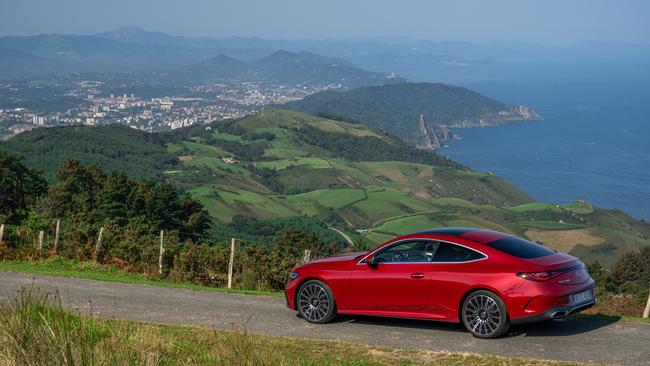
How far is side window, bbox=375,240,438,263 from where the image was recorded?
1124 cm

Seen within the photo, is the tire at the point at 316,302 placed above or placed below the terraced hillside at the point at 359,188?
above

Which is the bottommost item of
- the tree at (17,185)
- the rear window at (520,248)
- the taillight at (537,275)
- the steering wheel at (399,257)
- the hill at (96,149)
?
the hill at (96,149)

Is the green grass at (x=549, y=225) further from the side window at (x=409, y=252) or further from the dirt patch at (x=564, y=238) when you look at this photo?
the side window at (x=409, y=252)

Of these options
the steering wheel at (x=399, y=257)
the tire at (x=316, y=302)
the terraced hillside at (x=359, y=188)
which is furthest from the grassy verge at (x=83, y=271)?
the terraced hillside at (x=359, y=188)

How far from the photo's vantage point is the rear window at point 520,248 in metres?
10.7

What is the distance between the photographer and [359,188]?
13388 centimetres

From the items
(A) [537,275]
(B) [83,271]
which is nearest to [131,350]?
(A) [537,275]

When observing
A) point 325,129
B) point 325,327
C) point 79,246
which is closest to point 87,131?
point 325,129

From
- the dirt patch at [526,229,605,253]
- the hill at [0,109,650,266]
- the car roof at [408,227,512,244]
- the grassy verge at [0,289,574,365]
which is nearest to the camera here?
the grassy verge at [0,289,574,365]

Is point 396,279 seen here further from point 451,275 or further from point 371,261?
point 451,275

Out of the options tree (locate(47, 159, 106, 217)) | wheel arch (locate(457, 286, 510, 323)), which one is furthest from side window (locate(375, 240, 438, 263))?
tree (locate(47, 159, 106, 217))

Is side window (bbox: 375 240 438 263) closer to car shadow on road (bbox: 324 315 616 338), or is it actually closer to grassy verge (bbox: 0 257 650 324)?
car shadow on road (bbox: 324 315 616 338)

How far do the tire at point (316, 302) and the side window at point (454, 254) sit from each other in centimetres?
182

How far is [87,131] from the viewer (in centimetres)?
13900
